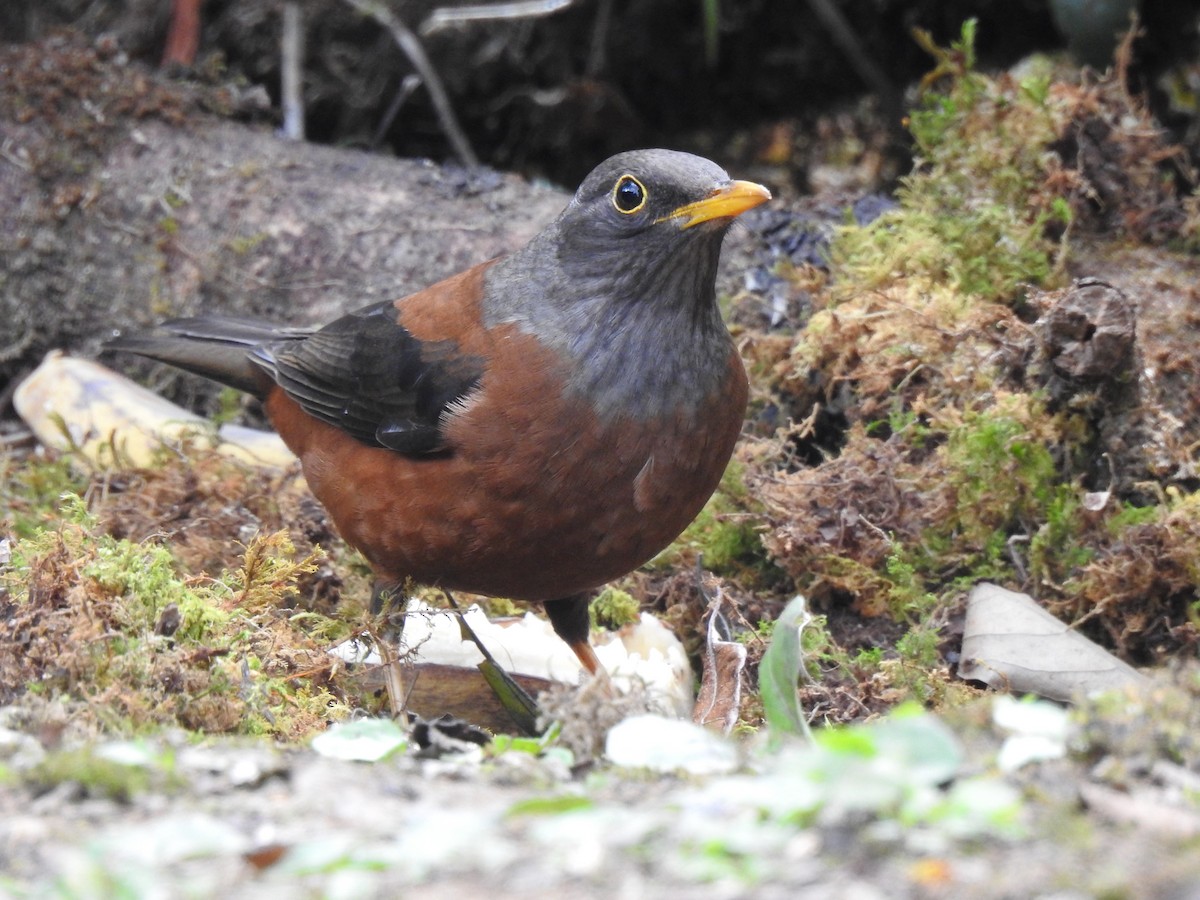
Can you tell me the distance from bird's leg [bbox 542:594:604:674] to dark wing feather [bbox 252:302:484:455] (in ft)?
2.94

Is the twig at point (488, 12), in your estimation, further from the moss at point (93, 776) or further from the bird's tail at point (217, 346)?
the moss at point (93, 776)

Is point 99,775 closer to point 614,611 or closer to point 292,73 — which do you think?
point 614,611

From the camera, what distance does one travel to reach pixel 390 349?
5.49 m

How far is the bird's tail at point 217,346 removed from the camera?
20.9 feet

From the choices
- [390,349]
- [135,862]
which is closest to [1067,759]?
[135,862]

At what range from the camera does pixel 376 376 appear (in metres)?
5.46

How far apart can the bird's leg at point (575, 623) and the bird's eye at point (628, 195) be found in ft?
4.98

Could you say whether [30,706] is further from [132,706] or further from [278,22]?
[278,22]

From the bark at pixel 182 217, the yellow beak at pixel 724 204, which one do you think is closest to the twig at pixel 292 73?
the bark at pixel 182 217

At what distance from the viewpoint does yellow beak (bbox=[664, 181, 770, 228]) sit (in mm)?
4566

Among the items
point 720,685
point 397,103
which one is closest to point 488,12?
point 397,103

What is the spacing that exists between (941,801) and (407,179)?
621cm

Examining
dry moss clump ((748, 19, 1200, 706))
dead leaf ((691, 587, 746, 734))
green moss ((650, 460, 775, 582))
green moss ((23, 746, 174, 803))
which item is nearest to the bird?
dead leaf ((691, 587, 746, 734))

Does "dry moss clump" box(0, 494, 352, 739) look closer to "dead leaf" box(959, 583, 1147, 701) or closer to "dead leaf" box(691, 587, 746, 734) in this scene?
"dead leaf" box(691, 587, 746, 734)
